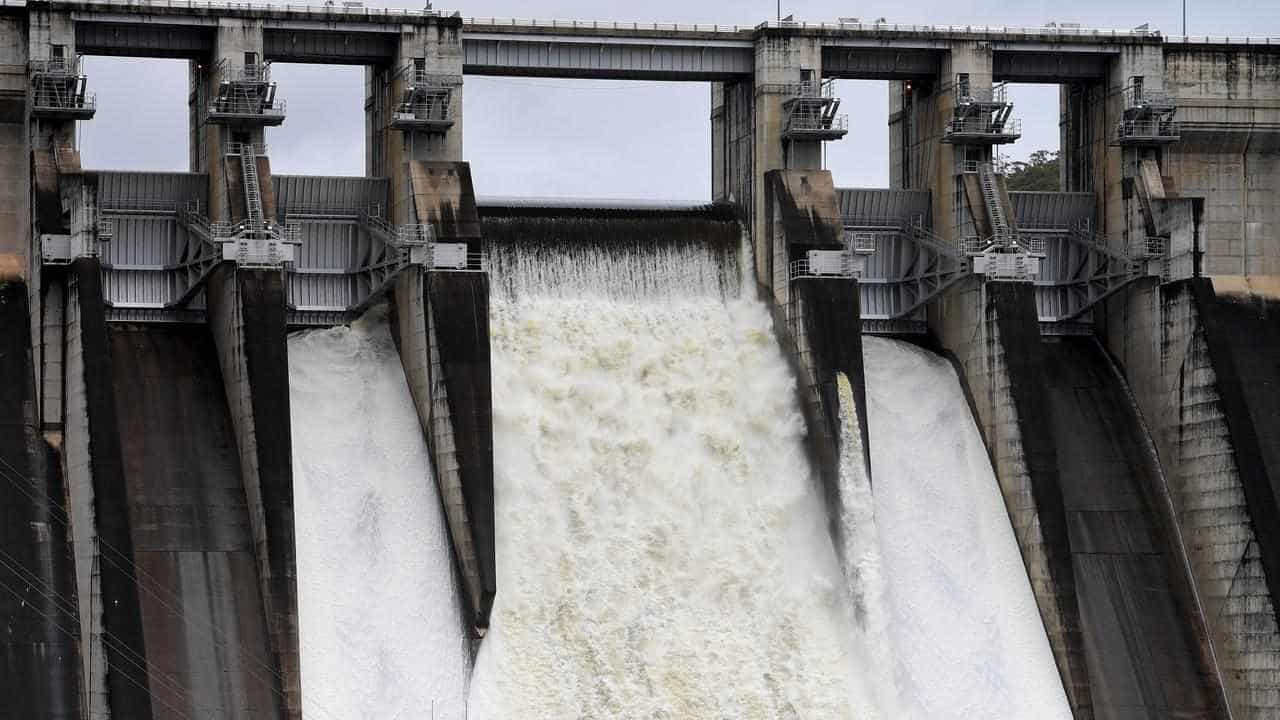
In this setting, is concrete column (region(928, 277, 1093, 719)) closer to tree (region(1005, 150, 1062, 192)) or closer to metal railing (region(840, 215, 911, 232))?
metal railing (region(840, 215, 911, 232))

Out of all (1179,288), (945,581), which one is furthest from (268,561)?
(1179,288)

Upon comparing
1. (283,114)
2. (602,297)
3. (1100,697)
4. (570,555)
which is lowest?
(1100,697)

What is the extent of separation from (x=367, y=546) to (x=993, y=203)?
17.9 meters

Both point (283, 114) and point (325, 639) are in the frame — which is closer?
point (325, 639)

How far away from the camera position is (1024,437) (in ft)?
174

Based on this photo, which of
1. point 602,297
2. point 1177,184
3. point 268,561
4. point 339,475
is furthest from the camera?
point 1177,184

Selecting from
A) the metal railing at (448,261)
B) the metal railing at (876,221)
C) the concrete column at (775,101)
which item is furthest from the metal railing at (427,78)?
the metal railing at (876,221)

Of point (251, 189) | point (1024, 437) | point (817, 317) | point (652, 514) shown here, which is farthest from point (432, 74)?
point (1024, 437)

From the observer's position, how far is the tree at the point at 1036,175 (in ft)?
317

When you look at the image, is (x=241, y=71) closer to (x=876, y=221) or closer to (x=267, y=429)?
(x=267, y=429)

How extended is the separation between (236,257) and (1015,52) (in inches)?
814

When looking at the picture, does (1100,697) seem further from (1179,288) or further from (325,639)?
(325,639)

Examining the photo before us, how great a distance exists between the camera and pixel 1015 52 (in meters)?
57.4

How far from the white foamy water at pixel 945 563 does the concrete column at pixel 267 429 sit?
13128mm
